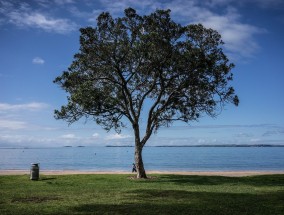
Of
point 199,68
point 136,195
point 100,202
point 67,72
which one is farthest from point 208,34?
point 100,202

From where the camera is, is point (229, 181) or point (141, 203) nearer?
point (141, 203)

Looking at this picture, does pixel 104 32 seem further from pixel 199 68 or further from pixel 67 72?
pixel 199 68

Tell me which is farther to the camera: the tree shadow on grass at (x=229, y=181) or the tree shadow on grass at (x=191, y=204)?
the tree shadow on grass at (x=229, y=181)

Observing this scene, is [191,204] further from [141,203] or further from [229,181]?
[229,181]

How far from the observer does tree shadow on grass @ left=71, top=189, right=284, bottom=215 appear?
15.1 m

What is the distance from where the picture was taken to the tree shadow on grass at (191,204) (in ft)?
49.5

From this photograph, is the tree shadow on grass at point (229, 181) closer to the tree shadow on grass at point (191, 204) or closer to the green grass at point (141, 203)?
the green grass at point (141, 203)

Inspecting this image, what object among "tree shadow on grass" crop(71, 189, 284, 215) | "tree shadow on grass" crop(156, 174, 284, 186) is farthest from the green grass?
"tree shadow on grass" crop(156, 174, 284, 186)

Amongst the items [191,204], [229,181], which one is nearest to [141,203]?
[191,204]

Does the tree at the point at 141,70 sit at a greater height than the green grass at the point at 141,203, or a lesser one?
greater

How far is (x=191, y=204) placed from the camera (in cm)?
1692

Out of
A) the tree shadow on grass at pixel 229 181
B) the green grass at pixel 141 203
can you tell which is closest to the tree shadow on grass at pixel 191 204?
the green grass at pixel 141 203

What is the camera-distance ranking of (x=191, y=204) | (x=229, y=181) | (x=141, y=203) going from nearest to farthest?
(x=191, y=204), (x=141, y=203), (x=229, y=181)

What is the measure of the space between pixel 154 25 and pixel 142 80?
5905mm
